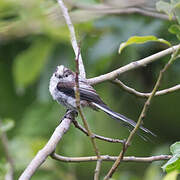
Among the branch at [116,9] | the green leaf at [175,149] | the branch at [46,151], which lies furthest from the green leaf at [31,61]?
the green leaf at [175,149]

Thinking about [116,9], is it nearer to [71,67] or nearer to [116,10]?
[116,10]

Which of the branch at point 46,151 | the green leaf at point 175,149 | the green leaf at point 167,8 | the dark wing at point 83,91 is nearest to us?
the branch at point 46,151

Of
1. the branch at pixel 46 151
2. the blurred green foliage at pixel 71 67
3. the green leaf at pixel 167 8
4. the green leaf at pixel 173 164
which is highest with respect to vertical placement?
the green leaf at pixel 167 8

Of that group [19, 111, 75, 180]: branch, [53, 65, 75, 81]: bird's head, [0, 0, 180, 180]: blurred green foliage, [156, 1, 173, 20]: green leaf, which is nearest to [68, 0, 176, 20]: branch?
[0, 0, 180, 180]: blurred green foliage

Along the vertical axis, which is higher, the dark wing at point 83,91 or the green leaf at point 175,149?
the green leaf at point 175,149

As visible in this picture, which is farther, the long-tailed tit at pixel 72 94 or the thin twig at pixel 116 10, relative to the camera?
the thin twig at pixel 116 10

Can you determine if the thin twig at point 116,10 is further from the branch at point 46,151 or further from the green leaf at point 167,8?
the branch at point 46,151

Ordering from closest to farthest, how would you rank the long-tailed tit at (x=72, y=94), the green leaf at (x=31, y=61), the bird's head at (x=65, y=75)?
the long-tailed tit at (x=72, y=94) → the bird's head at (x=65, y=75) → the green leaf at (x=31, y=61)

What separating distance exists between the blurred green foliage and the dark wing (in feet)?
2.19

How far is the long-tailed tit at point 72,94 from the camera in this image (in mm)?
3313

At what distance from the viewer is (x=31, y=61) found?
493 cm

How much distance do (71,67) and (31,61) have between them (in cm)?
43

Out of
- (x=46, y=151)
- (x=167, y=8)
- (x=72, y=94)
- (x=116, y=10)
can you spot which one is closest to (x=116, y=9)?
(x=116, y=10)

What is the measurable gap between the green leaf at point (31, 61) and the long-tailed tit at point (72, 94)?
0.68 metres
